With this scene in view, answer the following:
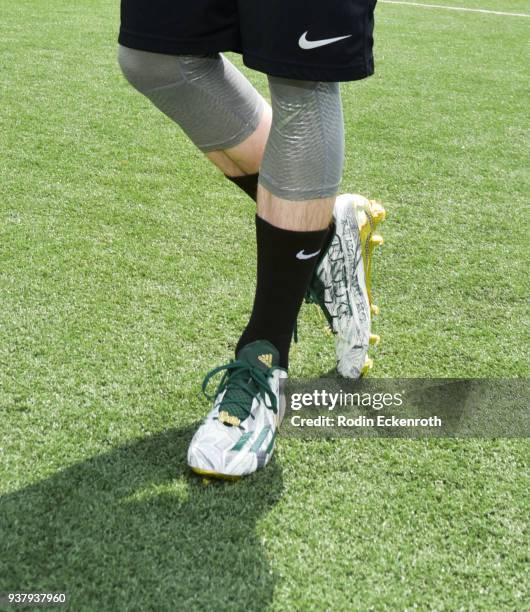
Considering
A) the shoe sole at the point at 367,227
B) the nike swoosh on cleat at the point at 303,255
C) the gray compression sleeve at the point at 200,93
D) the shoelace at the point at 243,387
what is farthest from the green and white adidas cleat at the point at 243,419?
the gray compression sleeve at the point at 200,93

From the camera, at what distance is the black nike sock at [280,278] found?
1.33 m

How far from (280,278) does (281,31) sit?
0.41 metres

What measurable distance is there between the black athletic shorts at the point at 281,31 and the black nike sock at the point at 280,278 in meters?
0.28

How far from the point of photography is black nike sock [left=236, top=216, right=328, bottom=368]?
4.35 ft

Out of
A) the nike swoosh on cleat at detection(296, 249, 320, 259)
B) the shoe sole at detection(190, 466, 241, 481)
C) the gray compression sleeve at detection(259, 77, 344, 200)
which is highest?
the gray compression sleeve at detection(259, 77, 344, 200)

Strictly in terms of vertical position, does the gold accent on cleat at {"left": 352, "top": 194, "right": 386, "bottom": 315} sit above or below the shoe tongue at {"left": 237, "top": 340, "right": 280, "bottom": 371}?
above

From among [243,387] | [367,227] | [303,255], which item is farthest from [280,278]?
[367,227]

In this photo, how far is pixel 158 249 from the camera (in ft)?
7.07

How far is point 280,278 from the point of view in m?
1.36

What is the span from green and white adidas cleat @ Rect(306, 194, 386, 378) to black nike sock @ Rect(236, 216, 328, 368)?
6.8 inches

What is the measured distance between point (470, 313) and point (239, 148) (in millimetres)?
761

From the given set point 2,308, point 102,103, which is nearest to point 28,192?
point 2,308

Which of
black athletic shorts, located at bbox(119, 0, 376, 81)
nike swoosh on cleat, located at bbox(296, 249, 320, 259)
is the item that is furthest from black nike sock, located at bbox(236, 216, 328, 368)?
black athletic shorts, located at bbox(119, 0, 376, 81)

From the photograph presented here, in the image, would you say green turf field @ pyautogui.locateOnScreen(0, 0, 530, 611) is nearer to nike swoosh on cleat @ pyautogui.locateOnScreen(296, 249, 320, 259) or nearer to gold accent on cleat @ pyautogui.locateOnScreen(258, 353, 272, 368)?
gold accent on cleat @ pyautogui.locateOnScreen(258, 353, 272, 368)
